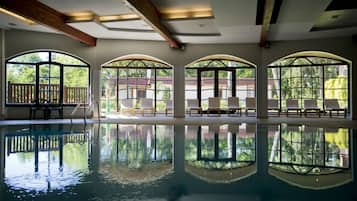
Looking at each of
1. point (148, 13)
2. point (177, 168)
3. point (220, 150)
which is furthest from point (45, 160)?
point (148, 13)

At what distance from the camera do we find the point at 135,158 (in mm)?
4844

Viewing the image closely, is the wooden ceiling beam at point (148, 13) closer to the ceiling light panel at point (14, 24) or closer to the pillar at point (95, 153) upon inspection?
the pillar at point (95, 153)

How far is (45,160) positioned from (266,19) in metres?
6.06

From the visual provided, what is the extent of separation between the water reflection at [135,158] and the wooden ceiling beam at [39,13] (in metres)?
3.41

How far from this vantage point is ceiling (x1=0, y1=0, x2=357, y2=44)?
7805mm

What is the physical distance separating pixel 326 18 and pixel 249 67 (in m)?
5.03

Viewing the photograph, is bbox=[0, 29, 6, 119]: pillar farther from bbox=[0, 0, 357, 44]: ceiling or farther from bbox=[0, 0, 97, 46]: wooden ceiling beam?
Answer: bbox=[0, 0, 97, 46]: wooden ceiling beam

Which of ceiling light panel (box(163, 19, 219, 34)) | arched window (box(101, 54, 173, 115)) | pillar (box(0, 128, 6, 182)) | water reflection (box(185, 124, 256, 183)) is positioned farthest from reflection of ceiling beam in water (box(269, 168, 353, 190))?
arched window (box(101, 54, 173, 115))

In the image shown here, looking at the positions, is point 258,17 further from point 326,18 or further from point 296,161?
point 296,161

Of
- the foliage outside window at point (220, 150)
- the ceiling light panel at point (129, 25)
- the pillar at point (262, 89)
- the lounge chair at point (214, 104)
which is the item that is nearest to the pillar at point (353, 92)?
the pillar at point (262, 89)

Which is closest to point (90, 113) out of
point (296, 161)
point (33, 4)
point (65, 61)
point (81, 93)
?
point (81, 93)

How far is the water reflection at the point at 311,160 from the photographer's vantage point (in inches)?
144

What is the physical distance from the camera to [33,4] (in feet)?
26.2

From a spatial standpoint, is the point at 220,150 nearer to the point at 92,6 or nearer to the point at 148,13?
the point at 148,13
